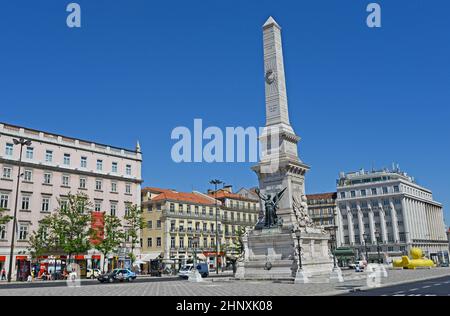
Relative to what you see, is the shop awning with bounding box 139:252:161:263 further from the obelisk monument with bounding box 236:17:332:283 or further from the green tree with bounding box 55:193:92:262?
the obelisk monument with bounding box 236:17:332:283

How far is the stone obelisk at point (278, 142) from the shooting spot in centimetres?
3203

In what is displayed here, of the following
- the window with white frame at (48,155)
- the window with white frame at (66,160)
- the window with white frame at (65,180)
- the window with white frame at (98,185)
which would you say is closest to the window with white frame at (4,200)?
the window with white frame at (48,155)

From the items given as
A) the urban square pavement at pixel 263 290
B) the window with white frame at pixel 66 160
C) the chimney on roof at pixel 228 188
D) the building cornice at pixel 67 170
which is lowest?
the urban square pavement at pixel 263 290

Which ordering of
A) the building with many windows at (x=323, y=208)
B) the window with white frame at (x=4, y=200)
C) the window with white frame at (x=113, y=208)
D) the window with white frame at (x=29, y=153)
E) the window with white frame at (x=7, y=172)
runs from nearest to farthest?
the window with white frame at (x=4, y=200), the window with white frame at (x=7, y=172), the window with white frame at (x=29, y=153), the window with white frame at (x=113, y=208), the building with many windows at (x=323, y=208)

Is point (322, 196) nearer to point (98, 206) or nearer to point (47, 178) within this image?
point (98, 206)

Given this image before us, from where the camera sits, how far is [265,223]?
31328 mm

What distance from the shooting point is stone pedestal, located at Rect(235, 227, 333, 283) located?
29047mm

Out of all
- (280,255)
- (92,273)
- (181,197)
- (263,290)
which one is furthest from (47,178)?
(263,290)

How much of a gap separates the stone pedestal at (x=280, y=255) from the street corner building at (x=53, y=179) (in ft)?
84.5

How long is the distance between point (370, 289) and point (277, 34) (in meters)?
22.4

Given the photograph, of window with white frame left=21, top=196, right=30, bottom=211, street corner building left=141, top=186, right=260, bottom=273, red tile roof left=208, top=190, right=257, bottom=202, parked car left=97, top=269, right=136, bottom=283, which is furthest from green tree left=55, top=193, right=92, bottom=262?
red tile roof left=208, top=190, right=257, bottom=202

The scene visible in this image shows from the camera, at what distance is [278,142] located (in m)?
33.4

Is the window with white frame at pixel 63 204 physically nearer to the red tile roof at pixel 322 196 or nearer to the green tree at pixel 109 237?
the green tree at pixel 109 237
